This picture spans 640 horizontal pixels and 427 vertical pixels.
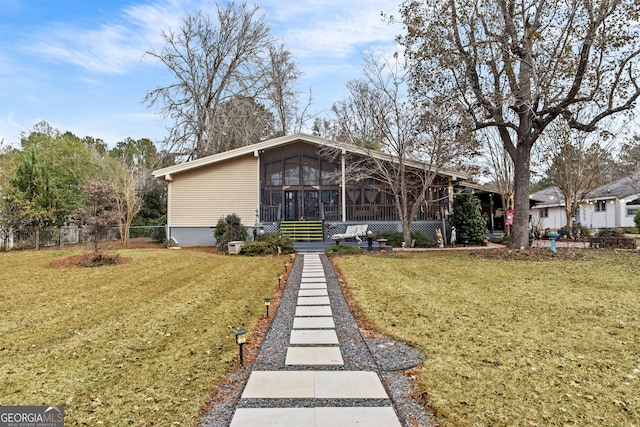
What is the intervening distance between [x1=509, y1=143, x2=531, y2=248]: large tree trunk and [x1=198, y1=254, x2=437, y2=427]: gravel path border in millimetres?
8690

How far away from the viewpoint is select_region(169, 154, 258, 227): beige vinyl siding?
1474cm

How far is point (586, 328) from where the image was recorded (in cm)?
389

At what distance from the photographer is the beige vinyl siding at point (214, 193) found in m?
14.7

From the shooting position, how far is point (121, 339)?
3.68 m

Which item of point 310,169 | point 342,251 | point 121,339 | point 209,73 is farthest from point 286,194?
point 121,339

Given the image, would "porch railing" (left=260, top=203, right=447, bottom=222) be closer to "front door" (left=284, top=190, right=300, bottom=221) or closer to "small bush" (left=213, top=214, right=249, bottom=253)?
"front door" (left=284, top=190, right=300, bottom=221)

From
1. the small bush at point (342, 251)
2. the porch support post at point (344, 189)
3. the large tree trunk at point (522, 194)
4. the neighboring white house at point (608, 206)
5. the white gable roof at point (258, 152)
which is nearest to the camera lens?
the large tree trunk at point (522, 194)

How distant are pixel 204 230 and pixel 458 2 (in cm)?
1275

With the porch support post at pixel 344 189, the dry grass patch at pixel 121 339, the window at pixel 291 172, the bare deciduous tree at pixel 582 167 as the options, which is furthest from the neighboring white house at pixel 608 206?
the dry grass patch at pixel 121 339

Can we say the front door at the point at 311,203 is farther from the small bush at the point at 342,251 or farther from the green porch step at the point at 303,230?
the small bush at the point at 342,251

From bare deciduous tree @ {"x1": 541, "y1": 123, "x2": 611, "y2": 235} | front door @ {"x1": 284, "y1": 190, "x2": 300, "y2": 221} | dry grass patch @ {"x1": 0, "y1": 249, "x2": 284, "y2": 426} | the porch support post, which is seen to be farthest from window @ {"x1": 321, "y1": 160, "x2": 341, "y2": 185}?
bare deciduous tree @ {"x1": 541, "y1": 123, "x2": 611, "y2": 235}

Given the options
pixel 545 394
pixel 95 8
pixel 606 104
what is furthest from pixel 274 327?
pixel 95 8

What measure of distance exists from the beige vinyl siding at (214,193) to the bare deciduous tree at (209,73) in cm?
570

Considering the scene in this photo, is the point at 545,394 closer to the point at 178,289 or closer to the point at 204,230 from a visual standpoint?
the point at 178,289
